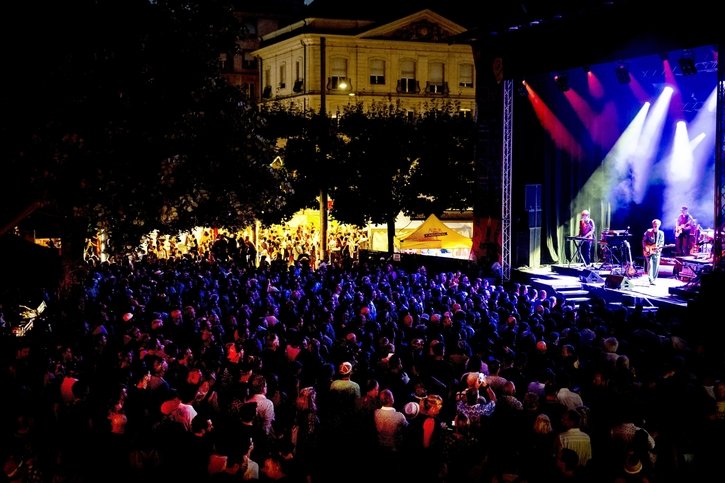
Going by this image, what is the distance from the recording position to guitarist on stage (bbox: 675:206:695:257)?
2233cm

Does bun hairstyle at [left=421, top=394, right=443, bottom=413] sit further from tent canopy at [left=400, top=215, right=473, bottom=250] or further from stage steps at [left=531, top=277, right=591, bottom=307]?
tent canopy at [left=400, top=215, right=473, bottom=250]

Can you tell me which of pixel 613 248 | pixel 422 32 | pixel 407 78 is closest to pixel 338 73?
pixel 407 78

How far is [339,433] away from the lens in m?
8.65

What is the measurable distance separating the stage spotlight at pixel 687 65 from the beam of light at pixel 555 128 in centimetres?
608

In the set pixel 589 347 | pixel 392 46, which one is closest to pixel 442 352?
pixel 589 347

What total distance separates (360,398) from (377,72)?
41010mm

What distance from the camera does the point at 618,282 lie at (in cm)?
2102

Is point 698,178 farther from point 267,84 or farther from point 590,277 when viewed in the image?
point 267,84

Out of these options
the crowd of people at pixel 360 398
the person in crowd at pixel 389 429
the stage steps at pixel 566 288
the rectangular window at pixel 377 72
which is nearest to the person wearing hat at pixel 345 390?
the crowd of people at pixel 360 398

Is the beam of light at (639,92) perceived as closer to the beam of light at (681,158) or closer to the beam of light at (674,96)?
the beam of light at (674,96)

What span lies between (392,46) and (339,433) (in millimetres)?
41959

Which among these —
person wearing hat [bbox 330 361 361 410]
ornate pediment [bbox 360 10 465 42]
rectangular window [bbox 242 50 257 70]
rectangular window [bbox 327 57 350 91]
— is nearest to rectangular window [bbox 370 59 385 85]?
ornate pediment [bbox 360 10 465 42]

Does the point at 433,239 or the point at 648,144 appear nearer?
the point at 648,144

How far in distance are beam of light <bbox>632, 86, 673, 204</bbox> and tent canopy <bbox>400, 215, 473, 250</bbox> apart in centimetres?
516
